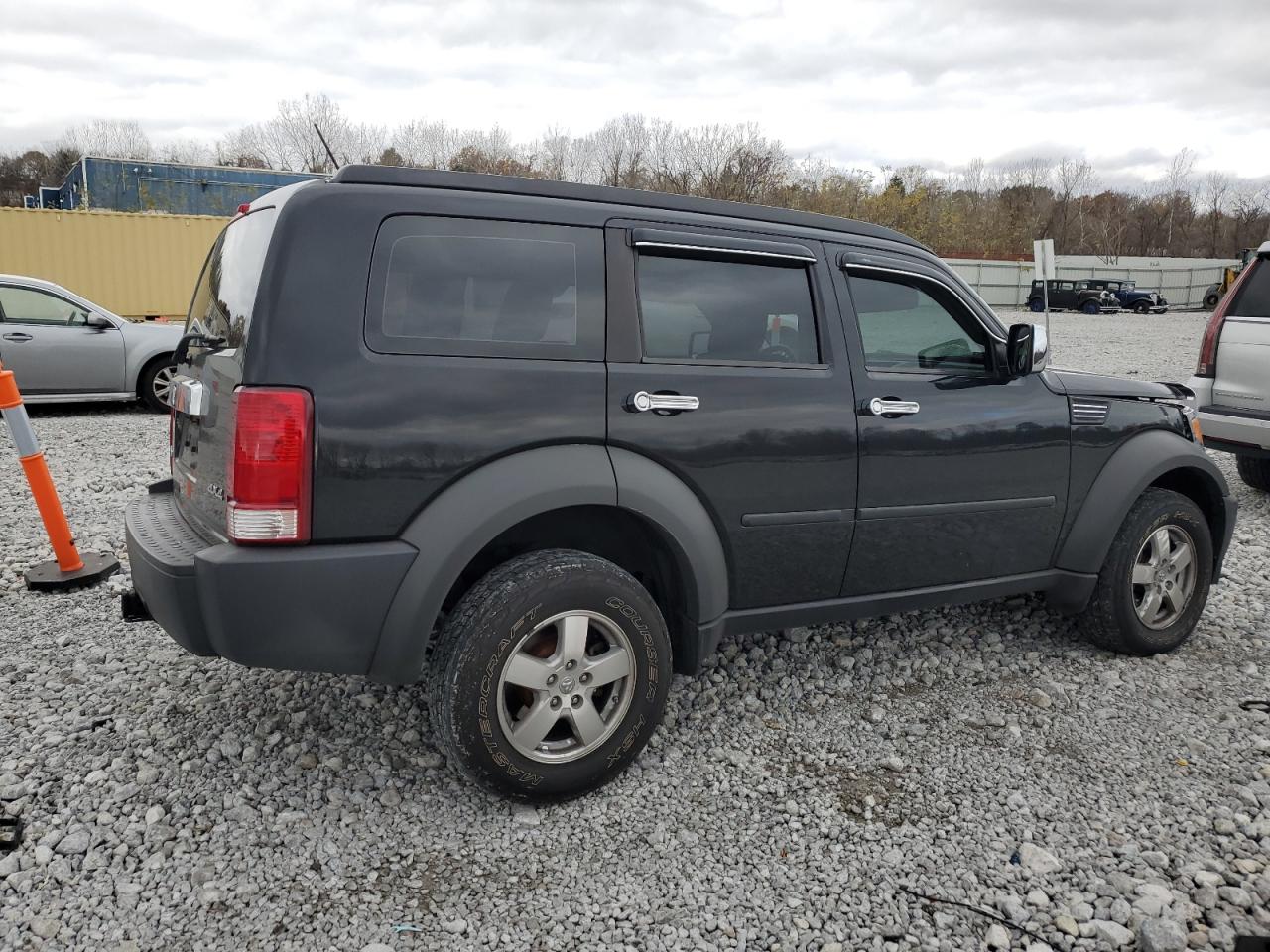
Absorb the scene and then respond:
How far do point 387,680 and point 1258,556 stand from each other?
18.1ft

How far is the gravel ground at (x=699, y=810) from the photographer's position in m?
2.43

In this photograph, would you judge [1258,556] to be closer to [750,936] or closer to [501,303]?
[750,936]

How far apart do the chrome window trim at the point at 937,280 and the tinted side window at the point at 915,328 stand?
1cm

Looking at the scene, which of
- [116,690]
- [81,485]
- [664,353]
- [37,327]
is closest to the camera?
[664,353]

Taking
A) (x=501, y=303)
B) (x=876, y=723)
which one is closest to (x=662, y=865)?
(x=876, y=723)

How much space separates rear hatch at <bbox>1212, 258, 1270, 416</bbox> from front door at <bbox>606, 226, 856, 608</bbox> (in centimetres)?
466

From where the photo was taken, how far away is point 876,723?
3.53 m

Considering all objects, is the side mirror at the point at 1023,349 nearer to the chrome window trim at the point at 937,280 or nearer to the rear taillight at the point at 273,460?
the chrome window trim at the point at 937,280

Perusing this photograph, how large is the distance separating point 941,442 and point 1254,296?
4.67 m

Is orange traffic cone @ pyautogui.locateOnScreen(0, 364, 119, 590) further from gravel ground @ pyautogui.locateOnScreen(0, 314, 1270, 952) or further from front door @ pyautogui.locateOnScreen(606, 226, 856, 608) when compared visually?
front door @ pyautogui.locateOnScreen(606, 226, 856, 608)

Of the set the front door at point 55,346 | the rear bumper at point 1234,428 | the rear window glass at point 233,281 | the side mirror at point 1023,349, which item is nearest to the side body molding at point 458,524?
the rear window glass at point 233,281

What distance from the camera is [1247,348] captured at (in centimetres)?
645

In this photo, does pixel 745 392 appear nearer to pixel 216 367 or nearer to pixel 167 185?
pixel 216 367

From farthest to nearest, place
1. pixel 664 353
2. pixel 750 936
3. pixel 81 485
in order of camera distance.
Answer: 1. pixel 81 485
2. pixel 664 353
3. pixel 750 936
